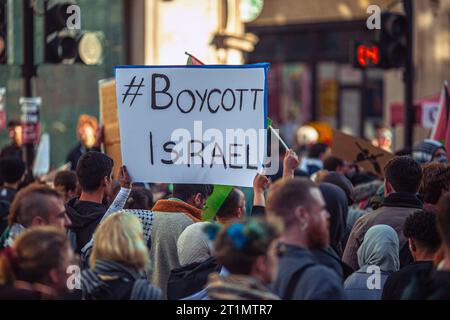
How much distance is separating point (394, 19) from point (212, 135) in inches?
272

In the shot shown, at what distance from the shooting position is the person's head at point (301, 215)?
13.7ft

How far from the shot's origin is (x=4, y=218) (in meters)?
7.61

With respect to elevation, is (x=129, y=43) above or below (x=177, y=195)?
above

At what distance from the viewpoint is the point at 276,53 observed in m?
24.3

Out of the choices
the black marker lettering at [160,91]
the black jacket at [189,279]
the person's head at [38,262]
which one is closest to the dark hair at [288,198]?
the person's head at [38,262]

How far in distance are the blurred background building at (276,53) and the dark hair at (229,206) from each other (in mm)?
7540

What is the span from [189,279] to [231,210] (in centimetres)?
95

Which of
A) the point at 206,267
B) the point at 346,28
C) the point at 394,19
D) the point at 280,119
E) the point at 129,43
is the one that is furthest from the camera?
the point at 280,119

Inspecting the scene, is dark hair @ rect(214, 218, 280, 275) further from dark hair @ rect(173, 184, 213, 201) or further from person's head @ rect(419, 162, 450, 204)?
person's head @ rect(419, 162, 450, 204)

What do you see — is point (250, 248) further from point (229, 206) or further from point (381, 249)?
point (229, 206)

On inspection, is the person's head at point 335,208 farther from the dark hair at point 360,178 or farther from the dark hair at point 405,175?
the dark hair at point 360,178

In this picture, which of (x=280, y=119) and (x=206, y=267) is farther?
(x=280, y=119)

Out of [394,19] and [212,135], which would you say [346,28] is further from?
[212,135]
